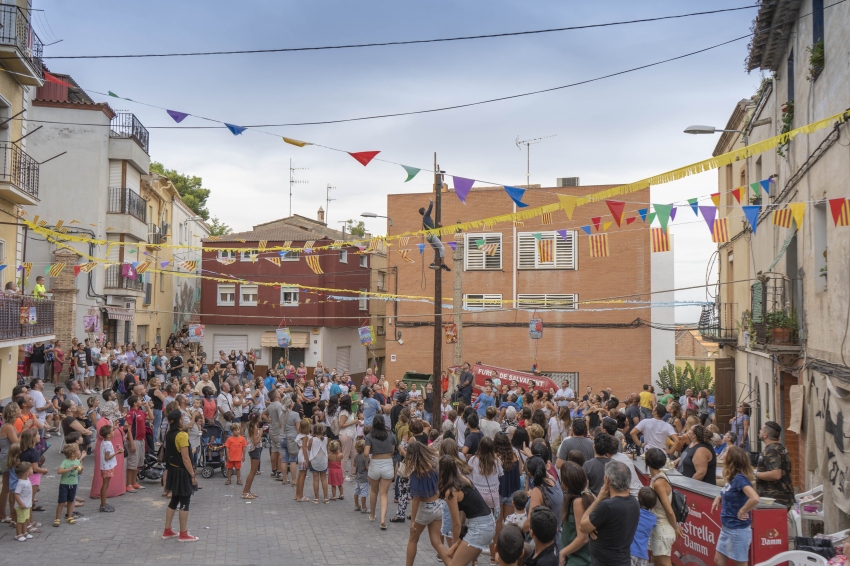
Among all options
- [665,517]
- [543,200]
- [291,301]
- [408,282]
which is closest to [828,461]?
[665,517]

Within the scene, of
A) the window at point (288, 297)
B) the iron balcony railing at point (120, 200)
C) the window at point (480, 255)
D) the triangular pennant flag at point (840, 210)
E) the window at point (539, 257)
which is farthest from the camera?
the window at point (288, 297)

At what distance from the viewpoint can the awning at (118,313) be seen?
3038 cm

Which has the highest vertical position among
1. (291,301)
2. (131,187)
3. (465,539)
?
(131,187)

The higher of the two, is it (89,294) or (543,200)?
(543,200)

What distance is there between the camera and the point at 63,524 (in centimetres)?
1099

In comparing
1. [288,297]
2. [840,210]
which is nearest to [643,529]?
[840,210]

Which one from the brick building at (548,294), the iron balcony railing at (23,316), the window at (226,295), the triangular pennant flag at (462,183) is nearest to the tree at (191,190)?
the window at (226,295)

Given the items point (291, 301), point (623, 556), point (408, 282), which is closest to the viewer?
point (623, 556)

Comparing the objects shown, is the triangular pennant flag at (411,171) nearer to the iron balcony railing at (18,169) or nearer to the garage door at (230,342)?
the iron balcony railing at (18,169)

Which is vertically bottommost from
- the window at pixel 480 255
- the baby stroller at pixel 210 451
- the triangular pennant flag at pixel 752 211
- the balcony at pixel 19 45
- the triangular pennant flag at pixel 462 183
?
the baby stroller at pixel 210 451

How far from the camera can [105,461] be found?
467 inches

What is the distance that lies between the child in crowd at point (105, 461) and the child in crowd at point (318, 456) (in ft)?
10.5

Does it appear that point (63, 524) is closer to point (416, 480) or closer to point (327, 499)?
point (327, 499)

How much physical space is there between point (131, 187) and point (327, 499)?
908 inches
